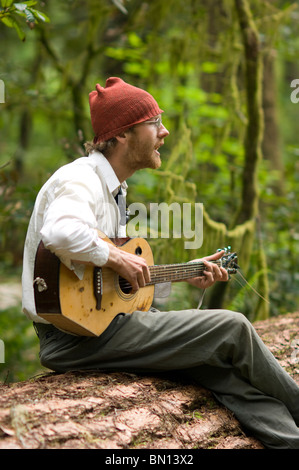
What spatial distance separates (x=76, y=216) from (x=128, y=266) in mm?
403

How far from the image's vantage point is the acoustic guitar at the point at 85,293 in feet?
7.84

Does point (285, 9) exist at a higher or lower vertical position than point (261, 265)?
higher

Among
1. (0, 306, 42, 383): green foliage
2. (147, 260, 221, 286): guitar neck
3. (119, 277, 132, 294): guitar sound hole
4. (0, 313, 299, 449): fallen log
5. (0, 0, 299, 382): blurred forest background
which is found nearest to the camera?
(0, 313, 299, 449): fallen log

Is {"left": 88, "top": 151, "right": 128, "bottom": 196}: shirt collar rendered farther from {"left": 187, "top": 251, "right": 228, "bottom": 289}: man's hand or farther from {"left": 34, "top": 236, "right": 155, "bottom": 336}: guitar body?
{"left": 187, "top": 251, "right": 228, "bottom": 289}: man's hand

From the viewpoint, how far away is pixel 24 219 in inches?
199

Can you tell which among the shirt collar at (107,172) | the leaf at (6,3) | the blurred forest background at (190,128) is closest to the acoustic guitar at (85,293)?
the shirt collar at (107,172)

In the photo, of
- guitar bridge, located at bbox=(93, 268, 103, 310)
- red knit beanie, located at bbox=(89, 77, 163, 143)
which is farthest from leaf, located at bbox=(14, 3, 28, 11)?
guitar bridge, located at bbox=(93, 268, 103, 310)

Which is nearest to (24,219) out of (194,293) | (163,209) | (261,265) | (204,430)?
(163,209)

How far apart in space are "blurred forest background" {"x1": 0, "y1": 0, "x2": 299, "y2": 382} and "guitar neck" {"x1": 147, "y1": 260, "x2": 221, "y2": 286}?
55.3 inches

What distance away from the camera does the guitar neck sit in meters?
2.95

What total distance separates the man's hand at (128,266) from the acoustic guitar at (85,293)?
11cm

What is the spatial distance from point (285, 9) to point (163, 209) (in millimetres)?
3567
